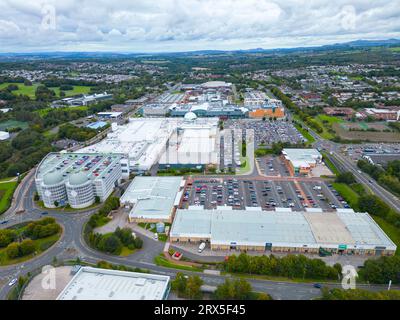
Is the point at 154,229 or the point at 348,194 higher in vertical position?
the point at 348,194

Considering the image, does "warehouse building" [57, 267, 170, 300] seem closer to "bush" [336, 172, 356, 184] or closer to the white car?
the white car

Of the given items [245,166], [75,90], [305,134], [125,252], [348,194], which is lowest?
[125,252]

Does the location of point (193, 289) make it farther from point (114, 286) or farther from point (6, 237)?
point (6, 237)

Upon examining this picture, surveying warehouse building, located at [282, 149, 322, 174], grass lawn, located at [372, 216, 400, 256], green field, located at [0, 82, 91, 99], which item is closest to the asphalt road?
grass lawn, located at [372, 216, 400, 256]

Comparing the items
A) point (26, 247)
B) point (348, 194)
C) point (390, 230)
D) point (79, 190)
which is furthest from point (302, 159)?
point (26, 247)

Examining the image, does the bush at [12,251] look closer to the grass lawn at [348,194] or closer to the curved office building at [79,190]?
the curved office building at [79,190]

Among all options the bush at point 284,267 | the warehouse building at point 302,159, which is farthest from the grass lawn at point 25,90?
the bush at point 284,267

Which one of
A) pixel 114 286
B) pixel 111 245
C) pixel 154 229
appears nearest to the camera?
pixel 114 286
